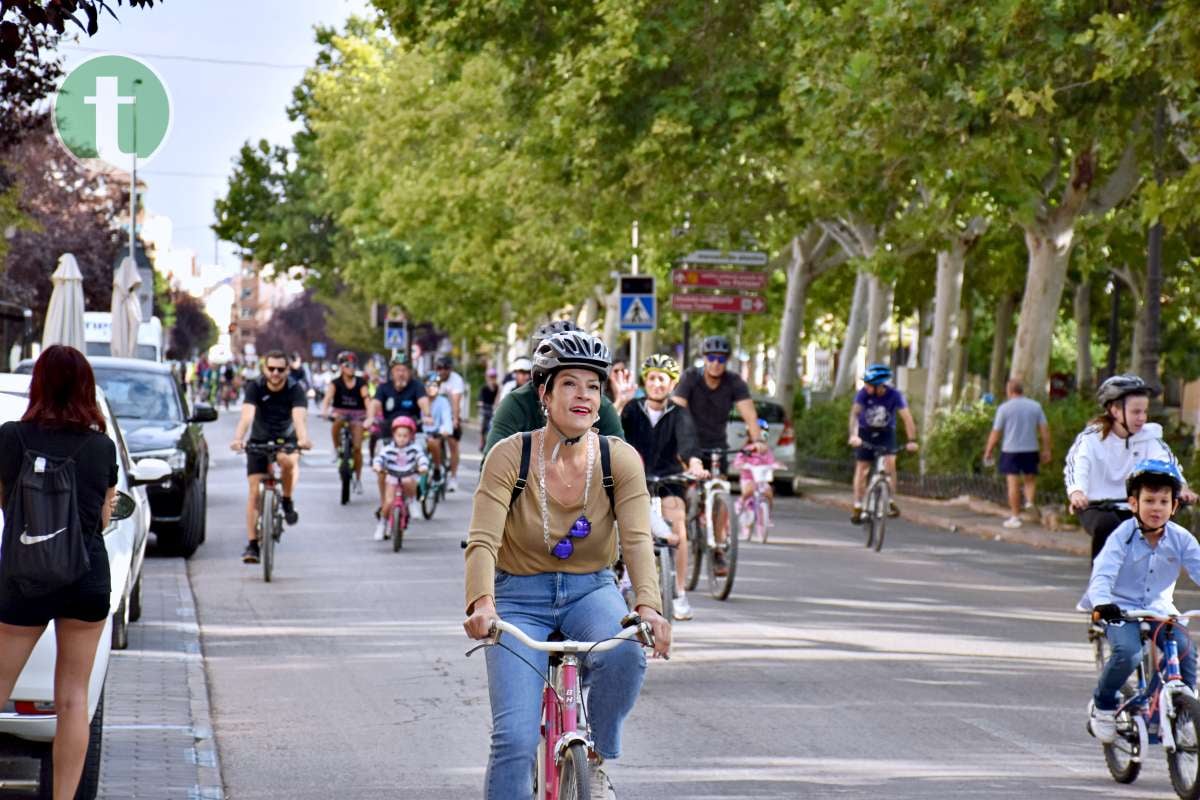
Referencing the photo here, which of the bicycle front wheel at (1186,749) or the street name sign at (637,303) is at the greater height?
the street name sign at (637,303)

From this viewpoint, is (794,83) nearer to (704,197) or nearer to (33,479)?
(704,197)

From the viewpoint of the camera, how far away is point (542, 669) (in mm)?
5828

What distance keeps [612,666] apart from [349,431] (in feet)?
65.1

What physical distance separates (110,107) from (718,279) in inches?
669

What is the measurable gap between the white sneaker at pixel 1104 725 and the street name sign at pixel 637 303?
2545 centimetres

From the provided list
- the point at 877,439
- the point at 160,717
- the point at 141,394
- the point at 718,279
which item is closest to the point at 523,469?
the point at 160,717

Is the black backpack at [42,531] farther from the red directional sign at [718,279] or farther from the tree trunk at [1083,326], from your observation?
the tree trunk at [1083,326]

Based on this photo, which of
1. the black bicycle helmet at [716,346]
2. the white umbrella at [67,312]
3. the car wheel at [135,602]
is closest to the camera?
the car wheel at [135,602]

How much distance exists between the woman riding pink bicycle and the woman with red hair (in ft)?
5.11

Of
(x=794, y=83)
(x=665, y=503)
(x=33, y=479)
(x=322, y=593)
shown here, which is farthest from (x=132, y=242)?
(x=33, y=479)

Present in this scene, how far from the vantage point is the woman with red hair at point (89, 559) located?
682cm

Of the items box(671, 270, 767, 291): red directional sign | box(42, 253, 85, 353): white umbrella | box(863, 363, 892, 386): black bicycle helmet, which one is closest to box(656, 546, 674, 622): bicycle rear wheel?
box(863, 363, 892, 386): black bicycle helmet

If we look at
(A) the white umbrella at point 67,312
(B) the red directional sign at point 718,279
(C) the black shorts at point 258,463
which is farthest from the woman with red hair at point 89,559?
(B) the red directional sign at point 718,279

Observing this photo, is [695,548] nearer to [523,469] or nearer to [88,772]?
[88,772]
